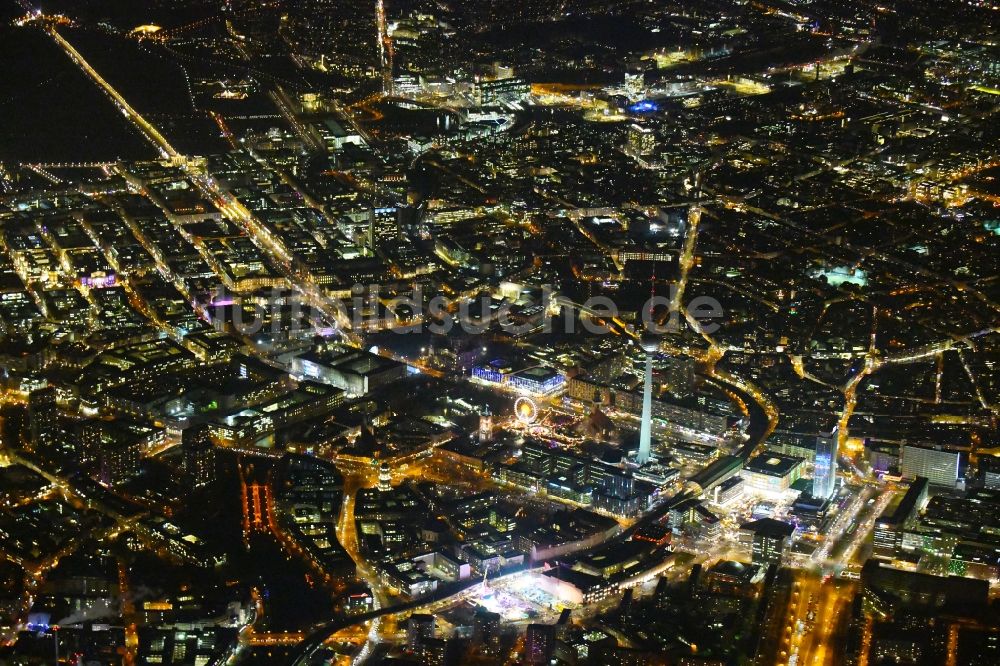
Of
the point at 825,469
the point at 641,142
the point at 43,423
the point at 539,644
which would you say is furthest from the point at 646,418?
the point at 641,142

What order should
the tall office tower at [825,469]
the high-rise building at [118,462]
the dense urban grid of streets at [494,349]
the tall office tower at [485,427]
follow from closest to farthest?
the dense urban grid of streets at [494,349]
the tall office tower at [825,469]
the high-rise building at [118,462]
the tall office tower at [485,427]

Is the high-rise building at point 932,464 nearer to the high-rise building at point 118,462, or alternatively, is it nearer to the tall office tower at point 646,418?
the tall office tower at point 646,418

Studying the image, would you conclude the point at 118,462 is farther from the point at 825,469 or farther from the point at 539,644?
the point at 825,469

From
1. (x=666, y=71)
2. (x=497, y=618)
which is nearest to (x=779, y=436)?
(x=497, y=618)

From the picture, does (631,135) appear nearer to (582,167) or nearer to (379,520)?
(582,167)

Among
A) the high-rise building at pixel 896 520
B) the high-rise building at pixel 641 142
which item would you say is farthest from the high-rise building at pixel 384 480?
the high-rise building at pixel 641 142

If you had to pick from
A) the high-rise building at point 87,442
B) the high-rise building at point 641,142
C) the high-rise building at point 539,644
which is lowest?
the high-rise building at point 539,644
